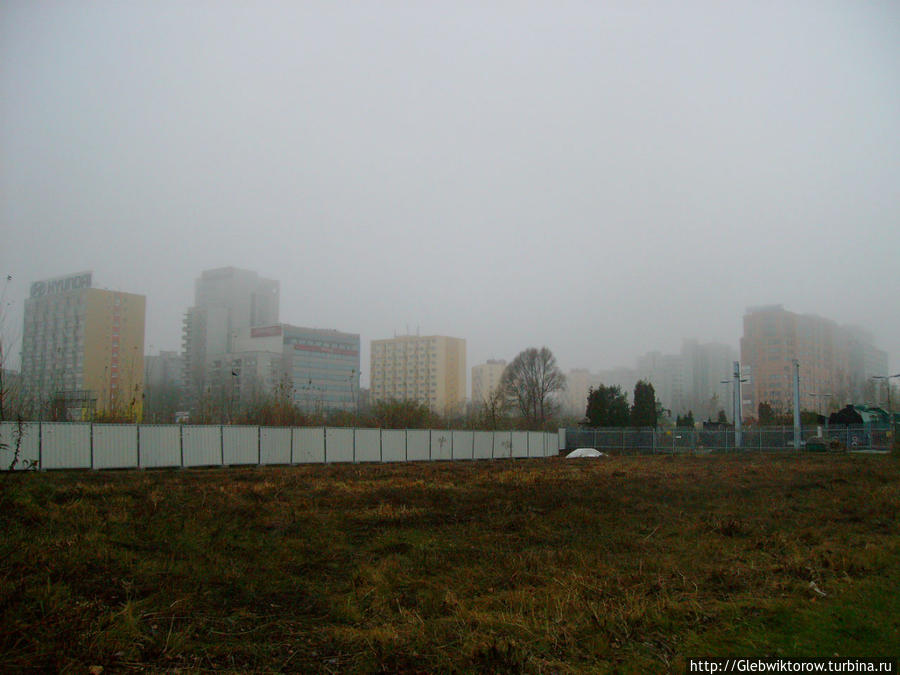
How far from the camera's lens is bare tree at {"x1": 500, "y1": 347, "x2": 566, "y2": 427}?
74.2 meters

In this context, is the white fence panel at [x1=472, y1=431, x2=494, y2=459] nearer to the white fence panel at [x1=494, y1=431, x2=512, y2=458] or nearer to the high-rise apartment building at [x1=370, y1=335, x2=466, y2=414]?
the white fence panel at [x1=494, y1=431, x2=512, y2=458]

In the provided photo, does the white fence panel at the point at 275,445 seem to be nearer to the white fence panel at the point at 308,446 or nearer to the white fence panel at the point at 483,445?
the white fence panel at the point at 308,446

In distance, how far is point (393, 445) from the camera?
113 ft

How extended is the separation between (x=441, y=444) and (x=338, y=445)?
820cm

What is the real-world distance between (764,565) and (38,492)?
13.5m

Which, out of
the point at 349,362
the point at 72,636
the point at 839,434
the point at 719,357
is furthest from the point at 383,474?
the point at 719,357

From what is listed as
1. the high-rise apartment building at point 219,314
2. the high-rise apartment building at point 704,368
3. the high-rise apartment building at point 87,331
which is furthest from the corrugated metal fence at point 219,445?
the high-rise apartment building at point 704,368

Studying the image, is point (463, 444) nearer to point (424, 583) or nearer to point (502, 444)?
point (502, 444)

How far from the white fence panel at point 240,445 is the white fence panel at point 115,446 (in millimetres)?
3997

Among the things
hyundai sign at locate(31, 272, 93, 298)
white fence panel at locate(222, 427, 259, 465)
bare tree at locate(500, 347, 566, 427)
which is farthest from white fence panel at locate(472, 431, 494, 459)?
hyundai sign at locate(31, 272, 93, 298)

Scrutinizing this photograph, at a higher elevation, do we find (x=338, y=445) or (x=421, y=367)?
(x=421, y=367)

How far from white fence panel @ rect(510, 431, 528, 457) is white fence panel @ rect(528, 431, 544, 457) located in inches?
21.6

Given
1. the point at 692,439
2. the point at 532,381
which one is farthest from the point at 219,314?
the point at 692,439

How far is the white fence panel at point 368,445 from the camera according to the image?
32.2 metres
